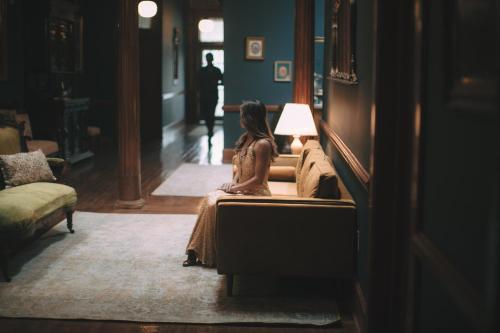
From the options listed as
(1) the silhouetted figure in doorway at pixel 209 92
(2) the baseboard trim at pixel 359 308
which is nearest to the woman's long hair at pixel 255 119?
(2) the baseboard trim at pixel 359 308

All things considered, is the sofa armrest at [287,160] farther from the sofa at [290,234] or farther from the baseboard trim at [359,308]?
the baseboard trim at [359,308]

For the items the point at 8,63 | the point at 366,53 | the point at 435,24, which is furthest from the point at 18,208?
the point at 8,63

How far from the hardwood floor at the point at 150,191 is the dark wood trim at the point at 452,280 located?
156cm

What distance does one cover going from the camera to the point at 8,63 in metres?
8.96

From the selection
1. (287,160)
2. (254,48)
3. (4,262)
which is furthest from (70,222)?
(254,48)

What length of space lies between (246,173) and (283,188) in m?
1.03

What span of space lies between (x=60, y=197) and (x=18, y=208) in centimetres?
76

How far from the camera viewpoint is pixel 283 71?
10.0 m

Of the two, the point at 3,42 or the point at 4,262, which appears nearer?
the point at 4,262

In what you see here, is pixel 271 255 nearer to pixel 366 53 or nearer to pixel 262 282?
pixel 262 282

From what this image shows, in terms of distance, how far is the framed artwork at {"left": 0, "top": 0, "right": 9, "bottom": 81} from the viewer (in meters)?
8.59

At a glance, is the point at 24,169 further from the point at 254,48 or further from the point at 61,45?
the point at 61,45

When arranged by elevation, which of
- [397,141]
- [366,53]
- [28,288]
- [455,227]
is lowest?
[28,288]

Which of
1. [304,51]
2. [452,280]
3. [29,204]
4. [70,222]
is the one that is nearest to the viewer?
[452,280]
